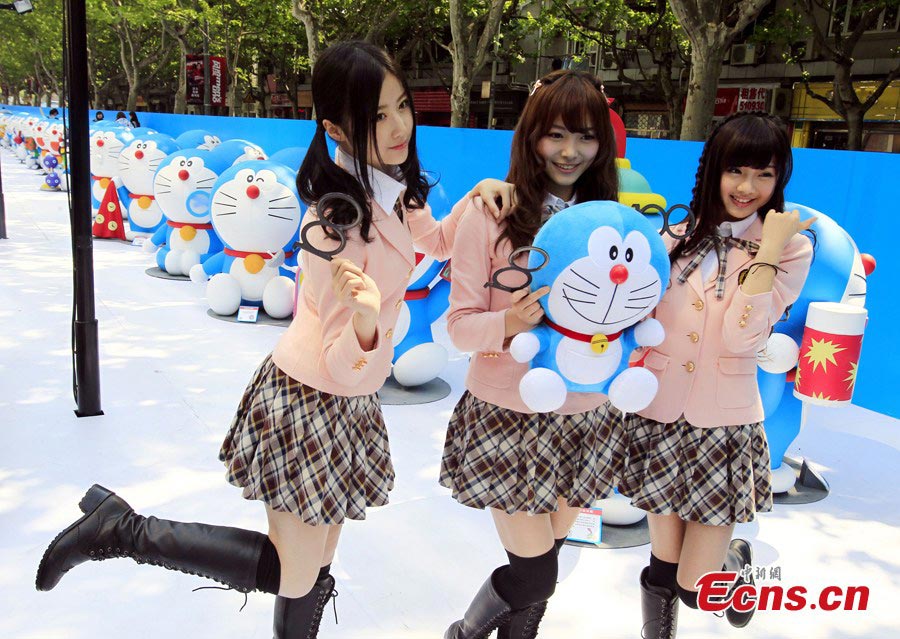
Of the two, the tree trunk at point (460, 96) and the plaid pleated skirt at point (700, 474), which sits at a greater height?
the tree trunk at point (460, 96)

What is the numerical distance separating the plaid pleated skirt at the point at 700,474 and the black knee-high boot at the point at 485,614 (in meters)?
0.42

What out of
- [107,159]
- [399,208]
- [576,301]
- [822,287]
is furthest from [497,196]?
[107,159]

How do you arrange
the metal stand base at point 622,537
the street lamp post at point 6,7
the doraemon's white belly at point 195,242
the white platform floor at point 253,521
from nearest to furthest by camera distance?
1. the white platform floor at point 253,521
2. the metal stand base at point 622,537
3. the doraemon's white belly at point 195,242
4. the street lamp post at point 6,7

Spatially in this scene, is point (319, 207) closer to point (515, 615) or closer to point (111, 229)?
point (515, 615)

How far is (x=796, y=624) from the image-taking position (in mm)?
2541

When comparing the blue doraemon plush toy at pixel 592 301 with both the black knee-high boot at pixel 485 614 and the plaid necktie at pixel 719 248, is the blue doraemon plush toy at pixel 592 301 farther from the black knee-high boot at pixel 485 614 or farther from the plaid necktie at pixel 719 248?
the black knee-high boot at pixel 485 614

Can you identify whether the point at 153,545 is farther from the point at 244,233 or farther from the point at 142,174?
the point at 142,174

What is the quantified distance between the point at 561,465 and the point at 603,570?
115 cm

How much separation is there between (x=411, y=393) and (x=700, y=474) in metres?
2.92

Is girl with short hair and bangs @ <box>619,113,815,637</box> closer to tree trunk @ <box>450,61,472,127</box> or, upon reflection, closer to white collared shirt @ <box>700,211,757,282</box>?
white collared shirt @ <box>700,211,757,282</box>

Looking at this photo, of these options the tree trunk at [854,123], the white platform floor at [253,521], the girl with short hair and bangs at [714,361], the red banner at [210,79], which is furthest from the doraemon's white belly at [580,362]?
the red banner at [210,79]

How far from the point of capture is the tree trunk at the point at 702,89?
7473 millimetres

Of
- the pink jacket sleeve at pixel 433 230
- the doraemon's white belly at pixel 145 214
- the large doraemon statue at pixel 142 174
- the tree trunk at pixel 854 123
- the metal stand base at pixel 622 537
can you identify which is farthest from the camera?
the tree trunk at pixel 854 123

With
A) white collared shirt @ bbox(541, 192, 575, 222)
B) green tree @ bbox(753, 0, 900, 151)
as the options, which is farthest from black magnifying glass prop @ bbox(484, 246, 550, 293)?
green tree @ bbox(753, 0, 900, 151)
